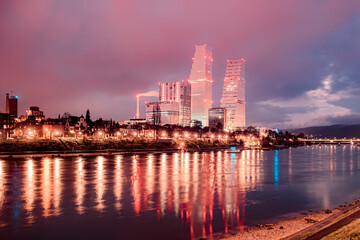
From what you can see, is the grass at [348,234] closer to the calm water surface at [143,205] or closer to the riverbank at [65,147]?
the calm water surface at [143,205]

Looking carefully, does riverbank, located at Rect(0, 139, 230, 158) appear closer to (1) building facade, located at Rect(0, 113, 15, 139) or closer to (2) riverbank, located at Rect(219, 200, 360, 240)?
(1) building facade, located at Rect(0, 113, 15, 139)

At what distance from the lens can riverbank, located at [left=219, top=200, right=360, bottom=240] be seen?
514 inches

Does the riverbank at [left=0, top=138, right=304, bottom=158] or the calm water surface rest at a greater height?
the riverbank at [left=0, top=138, right=304, bottom=158]

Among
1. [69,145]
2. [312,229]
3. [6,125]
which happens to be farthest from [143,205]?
[6,125]

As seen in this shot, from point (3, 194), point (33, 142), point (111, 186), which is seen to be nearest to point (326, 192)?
point (111, 186)

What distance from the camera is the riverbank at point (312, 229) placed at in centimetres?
1306

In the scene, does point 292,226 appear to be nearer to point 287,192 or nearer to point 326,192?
point 287,192

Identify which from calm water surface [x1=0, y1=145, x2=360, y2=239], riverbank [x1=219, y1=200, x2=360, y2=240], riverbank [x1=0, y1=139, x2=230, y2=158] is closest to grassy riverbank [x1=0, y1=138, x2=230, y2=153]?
riverbank [x1=0, y1=139, x2=230, y2=158]

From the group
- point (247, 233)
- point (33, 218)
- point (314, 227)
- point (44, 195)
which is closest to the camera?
point (314, 227)

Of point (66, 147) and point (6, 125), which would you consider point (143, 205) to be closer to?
point (66, 147)

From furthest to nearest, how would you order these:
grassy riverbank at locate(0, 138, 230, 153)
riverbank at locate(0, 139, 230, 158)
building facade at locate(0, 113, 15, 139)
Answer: building facade at locate(0, 113, 15, 139) < grassy riverbank at locate(0, 138, 230, 153) < riverbank at locate(0, 139, 230, 158)

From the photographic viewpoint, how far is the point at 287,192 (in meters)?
35.1

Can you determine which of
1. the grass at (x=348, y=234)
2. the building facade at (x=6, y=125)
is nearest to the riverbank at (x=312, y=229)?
the grass at (x=348, y=234)

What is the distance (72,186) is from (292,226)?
2592cm
